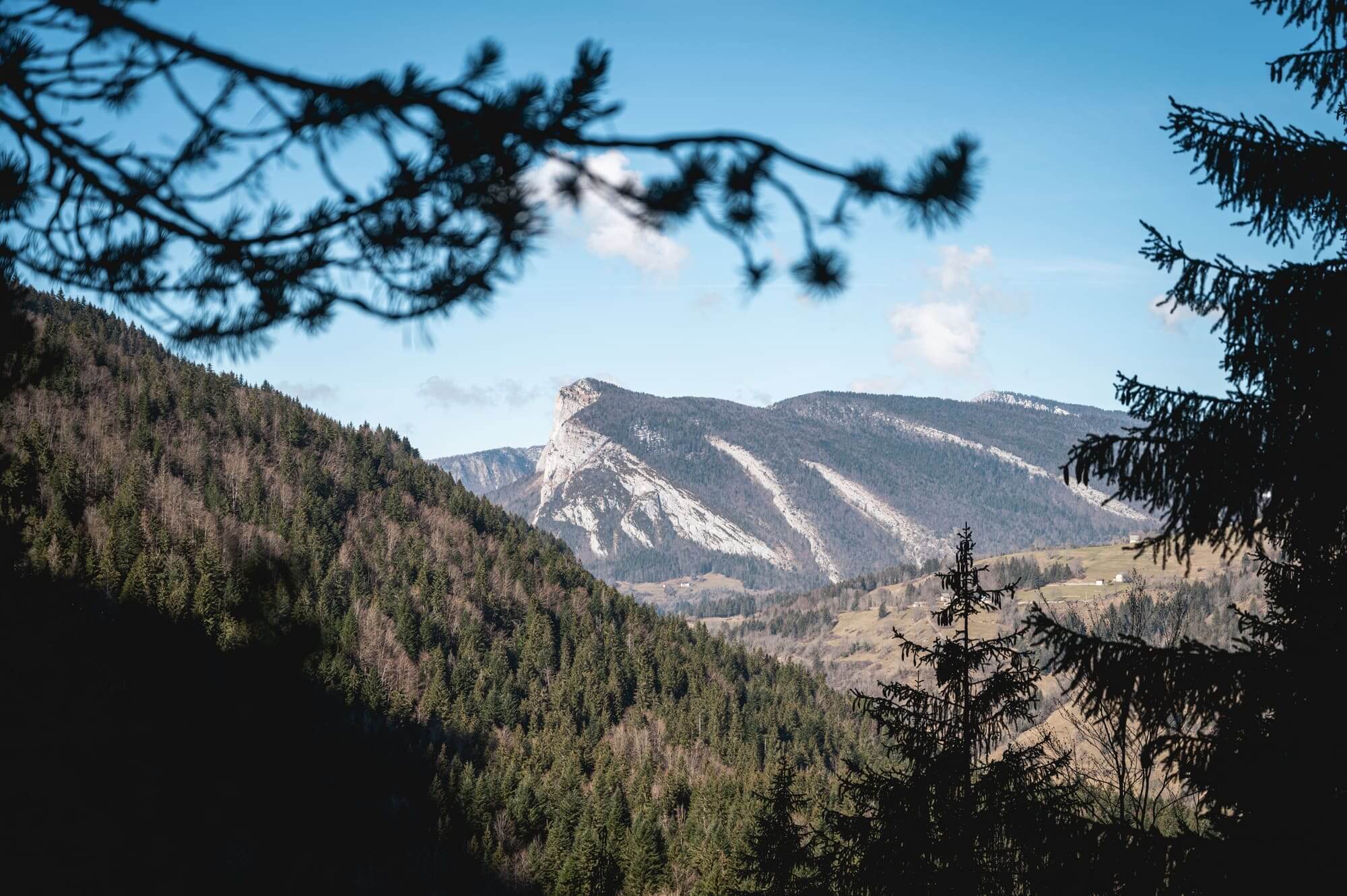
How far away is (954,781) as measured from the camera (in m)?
10.9

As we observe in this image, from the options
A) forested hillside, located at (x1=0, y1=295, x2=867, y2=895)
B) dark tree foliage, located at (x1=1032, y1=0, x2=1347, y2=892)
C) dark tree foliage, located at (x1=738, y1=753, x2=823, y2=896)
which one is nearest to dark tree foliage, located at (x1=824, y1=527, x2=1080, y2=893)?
dark tree foliage, located at (x1=738, y1=753, x2=823, y2=896)

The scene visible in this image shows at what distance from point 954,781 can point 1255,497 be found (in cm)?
647

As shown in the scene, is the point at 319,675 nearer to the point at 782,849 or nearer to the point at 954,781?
the point at 954,781

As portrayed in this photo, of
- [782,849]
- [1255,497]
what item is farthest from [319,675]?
[782,849]

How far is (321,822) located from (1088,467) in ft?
216

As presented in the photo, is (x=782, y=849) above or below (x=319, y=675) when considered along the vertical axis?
below

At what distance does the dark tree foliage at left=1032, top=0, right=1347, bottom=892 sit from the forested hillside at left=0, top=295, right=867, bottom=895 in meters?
5.52

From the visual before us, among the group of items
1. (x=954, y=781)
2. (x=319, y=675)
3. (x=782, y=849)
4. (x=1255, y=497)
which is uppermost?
(x=1255, y=497)

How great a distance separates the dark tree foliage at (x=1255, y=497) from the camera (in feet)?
18.2

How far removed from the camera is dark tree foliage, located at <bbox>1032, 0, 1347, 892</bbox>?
219 inches

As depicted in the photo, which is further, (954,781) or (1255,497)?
(954,781)

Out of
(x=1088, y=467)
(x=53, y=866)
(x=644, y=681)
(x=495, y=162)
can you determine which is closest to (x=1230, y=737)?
(x=1088, y=467)

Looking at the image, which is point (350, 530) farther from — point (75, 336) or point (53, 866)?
point (53, 866)

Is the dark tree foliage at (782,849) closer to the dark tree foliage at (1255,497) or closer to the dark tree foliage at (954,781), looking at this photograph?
the dark tree foliage at (954,781)
